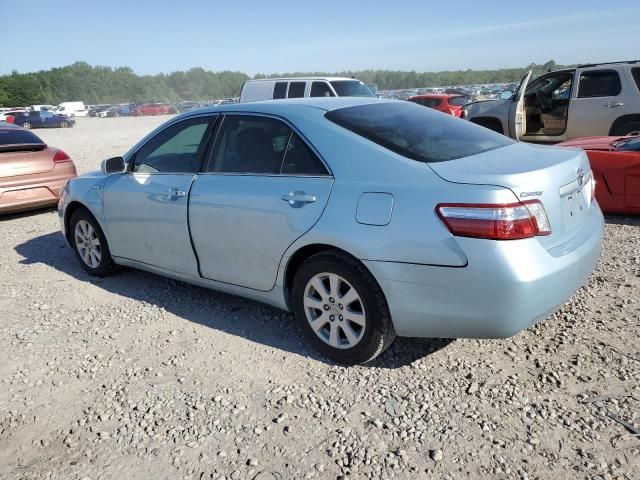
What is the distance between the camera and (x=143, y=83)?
345 ft

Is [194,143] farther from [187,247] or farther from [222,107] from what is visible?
[187,247]

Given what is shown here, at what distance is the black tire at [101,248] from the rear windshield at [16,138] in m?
3.47

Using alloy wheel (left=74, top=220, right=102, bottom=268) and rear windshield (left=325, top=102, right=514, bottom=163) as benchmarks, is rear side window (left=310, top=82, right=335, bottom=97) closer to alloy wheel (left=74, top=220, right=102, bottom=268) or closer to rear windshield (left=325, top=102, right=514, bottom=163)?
alloy wheel (left=74, top=220, right=102, bottom=268)

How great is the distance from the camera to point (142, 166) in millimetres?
4461

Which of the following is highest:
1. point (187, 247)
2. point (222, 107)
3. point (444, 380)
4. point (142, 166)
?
point (222, 107)

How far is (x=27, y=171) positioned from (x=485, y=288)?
712 cm

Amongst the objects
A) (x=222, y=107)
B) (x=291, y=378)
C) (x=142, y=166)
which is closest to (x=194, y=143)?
(x=222, y=107)

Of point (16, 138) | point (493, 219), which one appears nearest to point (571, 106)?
point (493, 219)

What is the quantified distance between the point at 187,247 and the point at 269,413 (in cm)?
158

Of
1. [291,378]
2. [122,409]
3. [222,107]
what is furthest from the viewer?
[222,107]

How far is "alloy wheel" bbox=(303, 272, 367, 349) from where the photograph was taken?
313 cm

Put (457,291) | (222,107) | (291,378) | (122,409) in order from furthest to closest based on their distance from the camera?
(222,107), (291,378), (122,409), (457,291)

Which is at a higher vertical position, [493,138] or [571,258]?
[493,138]

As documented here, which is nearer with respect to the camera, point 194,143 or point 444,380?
point 444,380
